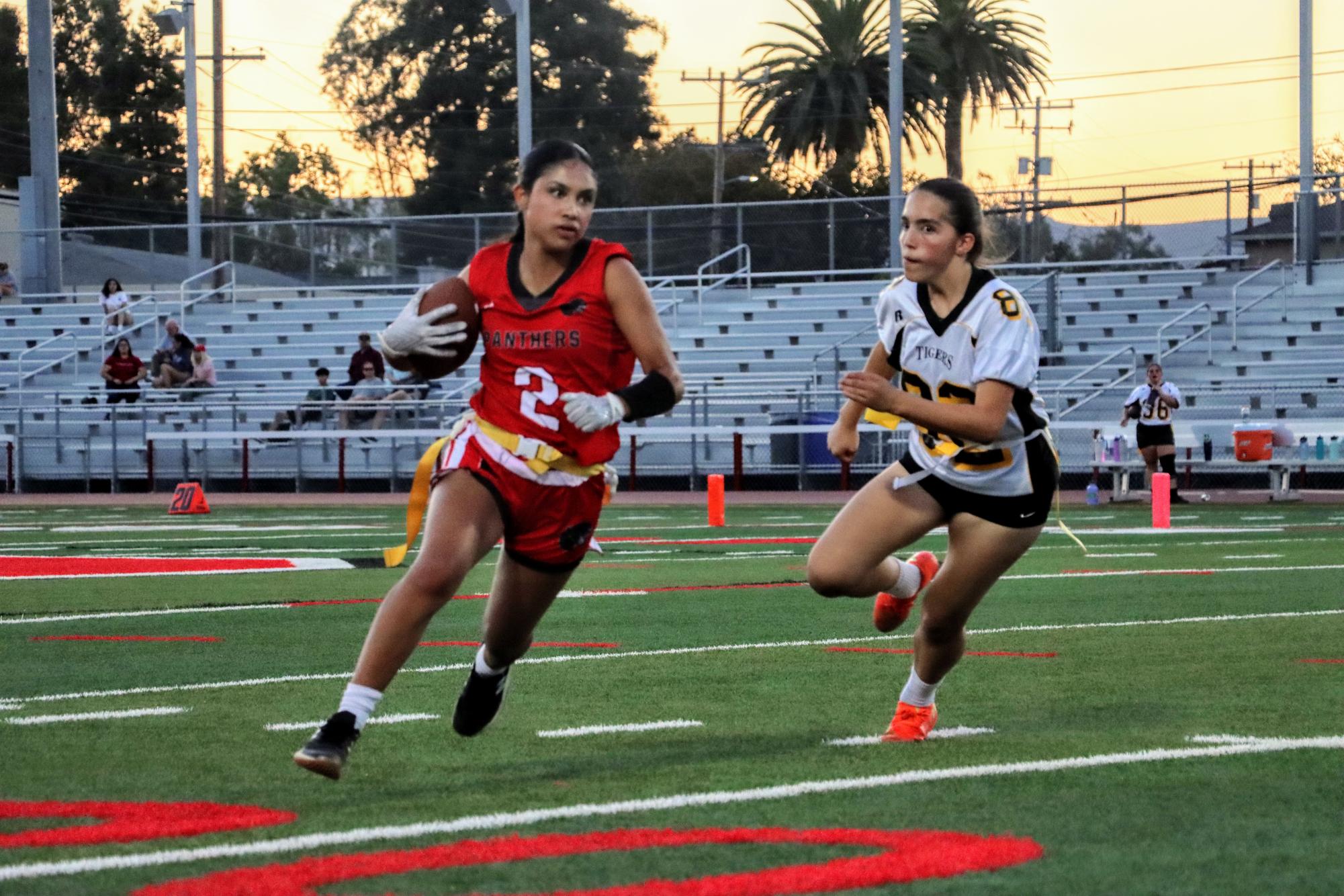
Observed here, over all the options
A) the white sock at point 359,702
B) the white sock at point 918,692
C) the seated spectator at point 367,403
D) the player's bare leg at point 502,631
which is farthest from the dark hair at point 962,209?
the seated spectator at point 367,403

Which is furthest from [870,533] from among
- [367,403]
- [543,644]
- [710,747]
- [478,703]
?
[367,403]

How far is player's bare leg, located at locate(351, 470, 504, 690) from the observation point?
5.11 m

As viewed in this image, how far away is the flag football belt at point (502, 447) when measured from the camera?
5293mm

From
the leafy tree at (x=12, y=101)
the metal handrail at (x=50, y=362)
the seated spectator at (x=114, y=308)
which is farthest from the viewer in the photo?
the leafy tree at (x=12, y=101)

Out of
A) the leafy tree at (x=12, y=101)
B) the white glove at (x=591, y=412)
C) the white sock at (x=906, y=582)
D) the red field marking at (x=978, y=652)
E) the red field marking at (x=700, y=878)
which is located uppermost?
the leafy tree at (x=12, y=101)

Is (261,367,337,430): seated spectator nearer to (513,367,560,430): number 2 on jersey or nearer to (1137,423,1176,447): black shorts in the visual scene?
(1137,423,1176,447): black shorts

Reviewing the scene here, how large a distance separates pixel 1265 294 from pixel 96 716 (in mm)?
23196

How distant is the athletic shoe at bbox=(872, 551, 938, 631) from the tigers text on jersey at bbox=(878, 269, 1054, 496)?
54 centimetres

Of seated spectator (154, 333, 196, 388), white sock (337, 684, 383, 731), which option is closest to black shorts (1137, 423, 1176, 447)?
seated spectator (154, 333, 196, 388)

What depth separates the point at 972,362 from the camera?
5.79 m

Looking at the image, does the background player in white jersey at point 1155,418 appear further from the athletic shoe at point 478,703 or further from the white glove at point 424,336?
the white glove at point 424,336

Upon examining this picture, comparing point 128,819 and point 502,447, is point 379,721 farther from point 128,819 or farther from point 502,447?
point 128,819

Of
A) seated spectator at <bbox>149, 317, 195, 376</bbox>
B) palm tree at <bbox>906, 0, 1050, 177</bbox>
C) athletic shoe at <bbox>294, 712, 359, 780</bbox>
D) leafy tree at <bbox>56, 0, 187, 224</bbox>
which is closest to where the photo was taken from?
athletic shoe at <bbox>294, 712, 359, 780</bbox>

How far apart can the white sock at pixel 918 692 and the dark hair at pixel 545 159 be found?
1678mm
